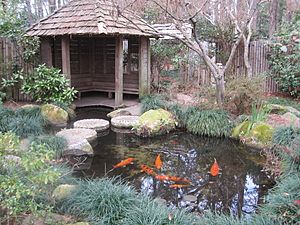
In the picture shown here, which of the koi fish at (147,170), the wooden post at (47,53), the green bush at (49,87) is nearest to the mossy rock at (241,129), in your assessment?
the koi fish at (147,170)

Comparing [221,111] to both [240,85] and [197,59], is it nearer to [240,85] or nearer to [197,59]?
[240,85]

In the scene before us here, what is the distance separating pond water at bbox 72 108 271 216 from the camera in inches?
194

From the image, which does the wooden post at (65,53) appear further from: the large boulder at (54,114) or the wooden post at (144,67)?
the wooden post at (144,67)

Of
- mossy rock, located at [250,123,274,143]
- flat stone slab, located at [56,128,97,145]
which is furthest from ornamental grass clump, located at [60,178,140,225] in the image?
mossy rock, located at [250,123,274,143]

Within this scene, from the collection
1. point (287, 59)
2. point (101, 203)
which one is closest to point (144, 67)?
point (287, 59)

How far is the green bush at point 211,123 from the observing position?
7.82 metres

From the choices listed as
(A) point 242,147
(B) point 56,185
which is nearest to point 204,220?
(B) point 56,185

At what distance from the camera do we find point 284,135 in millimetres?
6168

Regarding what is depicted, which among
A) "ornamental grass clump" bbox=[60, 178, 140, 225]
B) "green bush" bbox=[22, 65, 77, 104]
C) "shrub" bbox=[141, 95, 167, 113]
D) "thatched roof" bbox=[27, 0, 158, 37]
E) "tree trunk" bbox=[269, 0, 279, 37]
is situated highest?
"tree trunk" bbox=[269, 0, 279, 37]

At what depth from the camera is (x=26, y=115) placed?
7883 mm

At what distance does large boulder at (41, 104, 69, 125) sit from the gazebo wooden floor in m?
2.06

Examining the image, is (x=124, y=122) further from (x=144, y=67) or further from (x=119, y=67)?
(x=144, y=67)

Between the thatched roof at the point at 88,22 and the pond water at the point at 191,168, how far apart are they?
302 centimetres

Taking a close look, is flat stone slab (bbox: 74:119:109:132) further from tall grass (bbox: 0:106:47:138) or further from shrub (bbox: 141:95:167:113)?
shrub (bbox: 141:95:167:113)
